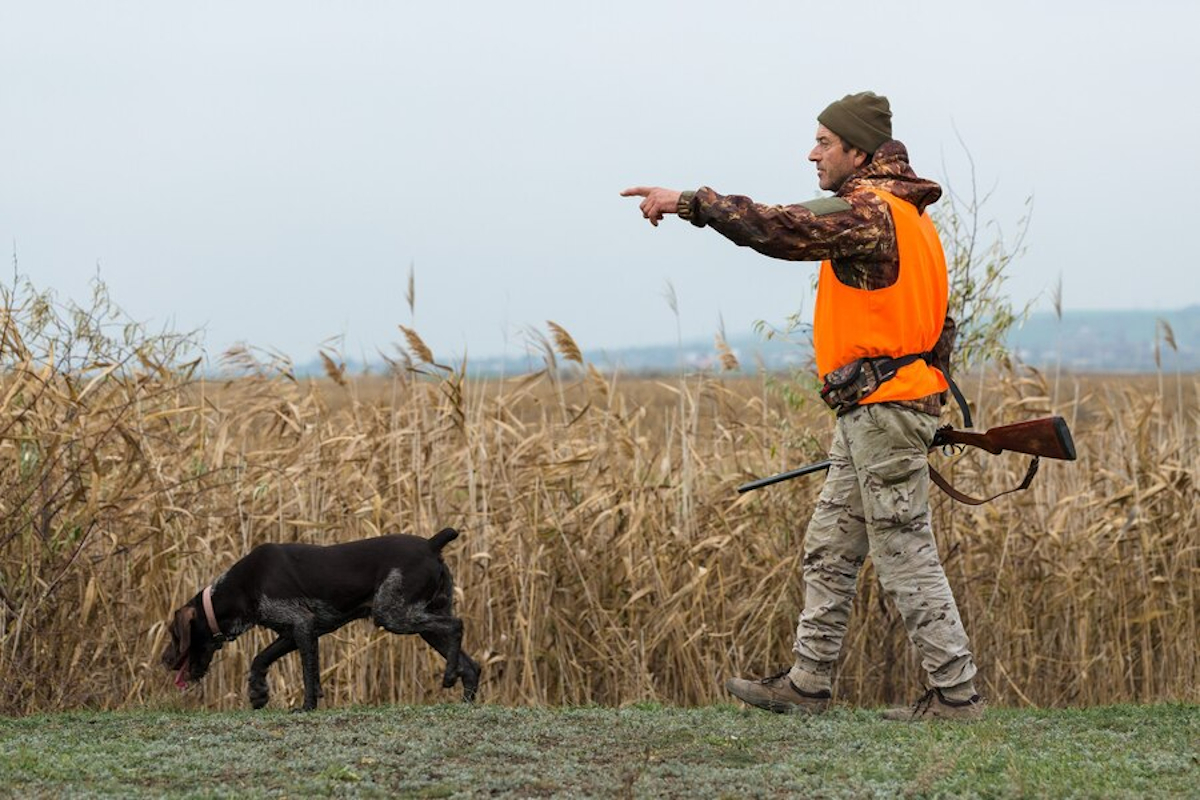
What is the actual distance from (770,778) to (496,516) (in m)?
3.37

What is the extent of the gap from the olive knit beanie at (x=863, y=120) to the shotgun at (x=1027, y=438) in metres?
1.31

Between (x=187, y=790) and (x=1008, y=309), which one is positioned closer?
(x=187, y=790)

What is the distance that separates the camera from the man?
5.66 metres

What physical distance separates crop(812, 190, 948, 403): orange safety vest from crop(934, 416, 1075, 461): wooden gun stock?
418 mm

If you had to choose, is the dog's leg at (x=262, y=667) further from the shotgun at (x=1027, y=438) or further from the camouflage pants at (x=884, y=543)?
the shotgun at (x=1027, y=438)

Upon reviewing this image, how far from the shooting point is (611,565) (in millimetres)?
7785

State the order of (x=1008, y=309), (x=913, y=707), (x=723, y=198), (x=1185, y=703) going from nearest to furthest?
1. (x=723, y=198)
2. (x=913, y=707)
3. (x=1185, y=703)
4. (x=1008, y=309)

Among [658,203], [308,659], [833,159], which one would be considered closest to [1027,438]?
[833,159]

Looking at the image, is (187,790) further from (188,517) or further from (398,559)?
(188,517)

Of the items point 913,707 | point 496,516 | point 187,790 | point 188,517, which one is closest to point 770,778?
point 913,707

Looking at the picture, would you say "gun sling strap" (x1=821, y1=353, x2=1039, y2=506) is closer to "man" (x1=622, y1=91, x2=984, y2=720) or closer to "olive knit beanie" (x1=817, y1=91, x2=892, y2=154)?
"man" (x1=622, y1=91, x2=984, y2=720)

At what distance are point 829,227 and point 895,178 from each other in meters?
0.61

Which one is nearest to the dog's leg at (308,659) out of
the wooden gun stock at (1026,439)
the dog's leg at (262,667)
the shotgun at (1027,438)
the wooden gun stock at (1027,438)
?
the dog's leg at (262,667)

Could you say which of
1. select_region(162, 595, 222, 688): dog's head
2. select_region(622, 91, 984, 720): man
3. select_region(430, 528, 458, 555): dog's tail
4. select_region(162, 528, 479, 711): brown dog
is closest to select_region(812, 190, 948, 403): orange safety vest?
select_region(622, 91, 984, 720): man
